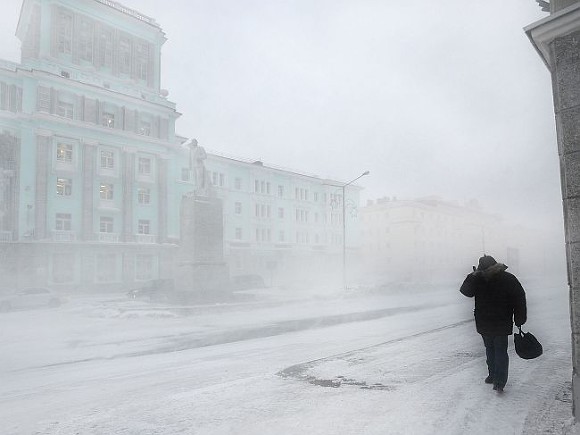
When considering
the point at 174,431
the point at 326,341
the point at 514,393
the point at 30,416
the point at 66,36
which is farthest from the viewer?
the point at 66,36

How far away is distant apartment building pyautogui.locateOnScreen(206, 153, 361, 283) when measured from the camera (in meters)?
50.4

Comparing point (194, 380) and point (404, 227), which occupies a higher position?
point (404, 227)

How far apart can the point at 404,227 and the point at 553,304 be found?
179 feet

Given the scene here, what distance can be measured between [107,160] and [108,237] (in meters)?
6.49

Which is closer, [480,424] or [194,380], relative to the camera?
[480,424]

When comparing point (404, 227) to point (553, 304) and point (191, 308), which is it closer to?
point (553, 304)

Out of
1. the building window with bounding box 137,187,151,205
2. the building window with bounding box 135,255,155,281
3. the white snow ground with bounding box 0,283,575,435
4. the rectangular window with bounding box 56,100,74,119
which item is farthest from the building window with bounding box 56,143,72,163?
the white snow ground with bounding box 0,283,575,435

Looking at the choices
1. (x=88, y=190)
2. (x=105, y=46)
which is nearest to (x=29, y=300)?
(x=88, y=190)

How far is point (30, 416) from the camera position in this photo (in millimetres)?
5238

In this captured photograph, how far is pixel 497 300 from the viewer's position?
5.70 metres

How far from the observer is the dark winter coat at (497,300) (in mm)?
5594

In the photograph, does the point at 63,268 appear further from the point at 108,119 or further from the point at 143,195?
the point at 108,119

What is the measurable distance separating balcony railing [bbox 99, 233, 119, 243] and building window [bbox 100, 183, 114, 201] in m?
3.06

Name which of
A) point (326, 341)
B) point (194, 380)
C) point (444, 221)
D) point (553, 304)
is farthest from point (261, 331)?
point (444, 221)
